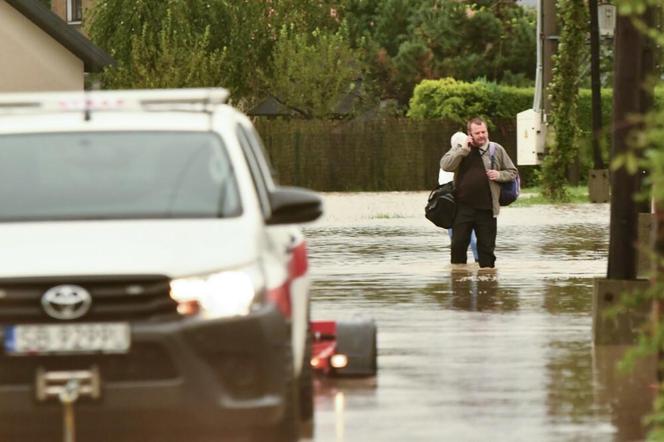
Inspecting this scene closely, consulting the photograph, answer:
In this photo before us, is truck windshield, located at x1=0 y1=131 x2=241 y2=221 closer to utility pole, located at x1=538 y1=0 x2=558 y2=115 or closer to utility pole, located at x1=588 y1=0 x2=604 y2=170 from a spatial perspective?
utility pole, located at x1=588 y1=0 x2=604 y2=170

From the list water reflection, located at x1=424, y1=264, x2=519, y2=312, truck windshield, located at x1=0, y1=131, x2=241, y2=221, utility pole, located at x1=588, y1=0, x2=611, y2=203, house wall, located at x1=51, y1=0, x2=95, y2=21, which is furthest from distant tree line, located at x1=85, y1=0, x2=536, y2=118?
truck windshield, located at x1=0, y1=131, x2=241, y2=221

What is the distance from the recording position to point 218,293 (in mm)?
8898

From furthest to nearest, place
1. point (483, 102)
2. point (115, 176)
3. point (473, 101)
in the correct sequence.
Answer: point (473, 101) < point (483, 102) < point (115, 176)

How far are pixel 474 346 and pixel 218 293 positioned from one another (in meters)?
5.60

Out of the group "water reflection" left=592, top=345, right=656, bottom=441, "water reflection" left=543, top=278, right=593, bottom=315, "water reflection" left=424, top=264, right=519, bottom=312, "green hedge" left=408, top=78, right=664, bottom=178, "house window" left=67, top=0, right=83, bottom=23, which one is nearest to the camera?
"water reflection" left=592, top=345, right=656, bottom=441

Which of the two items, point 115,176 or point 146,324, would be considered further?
point 115,176

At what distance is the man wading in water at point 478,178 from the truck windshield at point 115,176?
37.4 feet

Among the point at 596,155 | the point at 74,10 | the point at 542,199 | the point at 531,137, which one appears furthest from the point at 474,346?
the point at 74,10

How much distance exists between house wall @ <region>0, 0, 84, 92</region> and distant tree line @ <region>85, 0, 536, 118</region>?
1014 cm

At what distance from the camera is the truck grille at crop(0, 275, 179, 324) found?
8.80 meters

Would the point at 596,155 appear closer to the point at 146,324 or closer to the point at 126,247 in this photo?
the point at 126,247

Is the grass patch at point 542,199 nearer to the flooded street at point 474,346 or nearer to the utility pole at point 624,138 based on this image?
the flooded street at point 474,346

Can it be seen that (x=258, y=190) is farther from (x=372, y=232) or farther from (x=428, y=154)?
(x=428, y=154)

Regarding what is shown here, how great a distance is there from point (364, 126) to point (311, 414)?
46.1 metres
